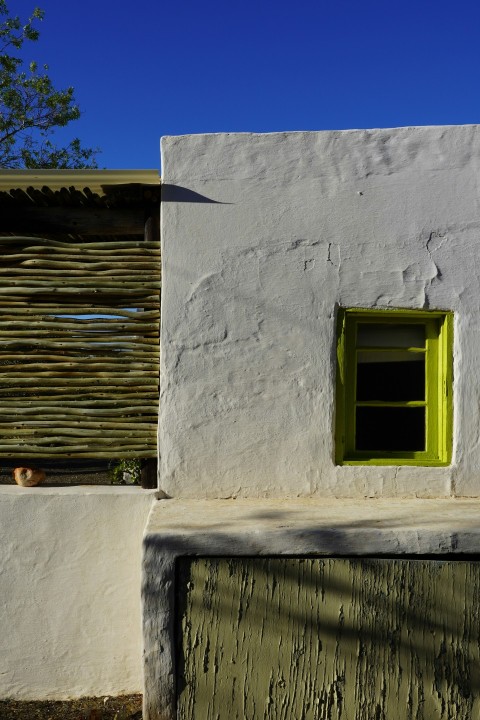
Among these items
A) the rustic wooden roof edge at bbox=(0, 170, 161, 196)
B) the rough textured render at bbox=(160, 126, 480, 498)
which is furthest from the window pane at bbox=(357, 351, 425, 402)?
the rustic wooden roof edge at bbox=(0, 170, 161, 196)

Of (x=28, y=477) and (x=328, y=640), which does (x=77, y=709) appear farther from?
(x=328, y=640)

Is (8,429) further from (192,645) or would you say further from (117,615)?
(192,645)

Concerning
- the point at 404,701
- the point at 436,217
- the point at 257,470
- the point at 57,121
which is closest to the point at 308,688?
the point at 404,701

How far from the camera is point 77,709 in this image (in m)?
4.14

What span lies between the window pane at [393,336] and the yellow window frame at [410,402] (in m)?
0.04

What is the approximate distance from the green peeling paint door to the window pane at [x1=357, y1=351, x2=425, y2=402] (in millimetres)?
1452

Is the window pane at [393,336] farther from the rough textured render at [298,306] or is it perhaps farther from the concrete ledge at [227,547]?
the concrete ledge at [227,547]

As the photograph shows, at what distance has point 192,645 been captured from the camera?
3488 mm

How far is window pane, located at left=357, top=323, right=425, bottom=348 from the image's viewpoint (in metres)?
4.42

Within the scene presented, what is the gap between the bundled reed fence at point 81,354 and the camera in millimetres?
4414

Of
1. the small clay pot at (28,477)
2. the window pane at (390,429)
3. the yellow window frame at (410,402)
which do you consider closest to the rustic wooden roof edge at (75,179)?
the yellow window frame at (410,402)

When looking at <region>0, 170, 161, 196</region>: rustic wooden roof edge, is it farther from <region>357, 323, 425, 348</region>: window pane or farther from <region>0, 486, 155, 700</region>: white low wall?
<region>0, 486, 155, 700</region>: white low wall

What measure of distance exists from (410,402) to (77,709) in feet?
9.75

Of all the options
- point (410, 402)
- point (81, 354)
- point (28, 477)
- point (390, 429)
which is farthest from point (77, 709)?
point (410, 402)
